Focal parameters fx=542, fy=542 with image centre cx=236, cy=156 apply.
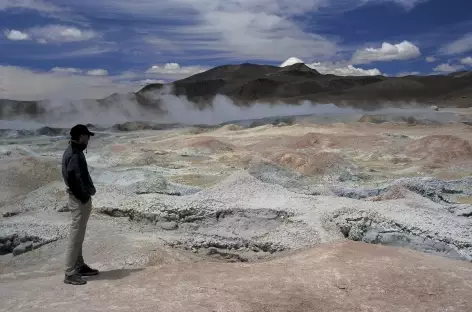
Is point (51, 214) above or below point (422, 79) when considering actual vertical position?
below

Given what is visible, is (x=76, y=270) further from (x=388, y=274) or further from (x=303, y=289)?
(x=388, y=274)

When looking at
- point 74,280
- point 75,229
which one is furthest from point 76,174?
point 74,280

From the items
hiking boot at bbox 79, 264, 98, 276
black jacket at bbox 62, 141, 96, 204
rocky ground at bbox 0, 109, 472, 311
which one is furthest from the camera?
hiking boot at bbox 79, 264, 98, 276

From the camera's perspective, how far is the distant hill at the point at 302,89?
57.8m

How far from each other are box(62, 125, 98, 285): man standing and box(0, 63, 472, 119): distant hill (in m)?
50.0

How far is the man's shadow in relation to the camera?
5352 millimetres

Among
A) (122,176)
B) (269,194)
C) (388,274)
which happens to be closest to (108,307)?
(388,274)

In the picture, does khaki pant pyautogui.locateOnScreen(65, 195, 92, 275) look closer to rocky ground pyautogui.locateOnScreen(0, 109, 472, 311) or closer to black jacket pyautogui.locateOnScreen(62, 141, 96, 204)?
black jacket pyautogui.locateOnScreen(62, 141, 96, 204)

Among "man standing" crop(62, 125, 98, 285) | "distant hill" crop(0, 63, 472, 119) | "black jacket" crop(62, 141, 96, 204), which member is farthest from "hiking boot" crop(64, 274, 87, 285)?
"distant hill" crop(0, 63, 472, 119)

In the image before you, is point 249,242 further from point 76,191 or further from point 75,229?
point 76,191

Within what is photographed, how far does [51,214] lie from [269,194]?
3661mm

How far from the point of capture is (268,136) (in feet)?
83.9

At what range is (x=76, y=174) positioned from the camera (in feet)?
16.4

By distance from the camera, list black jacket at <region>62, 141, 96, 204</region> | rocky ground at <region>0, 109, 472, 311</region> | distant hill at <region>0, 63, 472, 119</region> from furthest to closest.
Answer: distant hill at <region>0, 63, 472, 119</region>
black jacket at <region>62, 141, 96, 204</region>
rocky ground at <region>0, 109, 472, 311</region>
